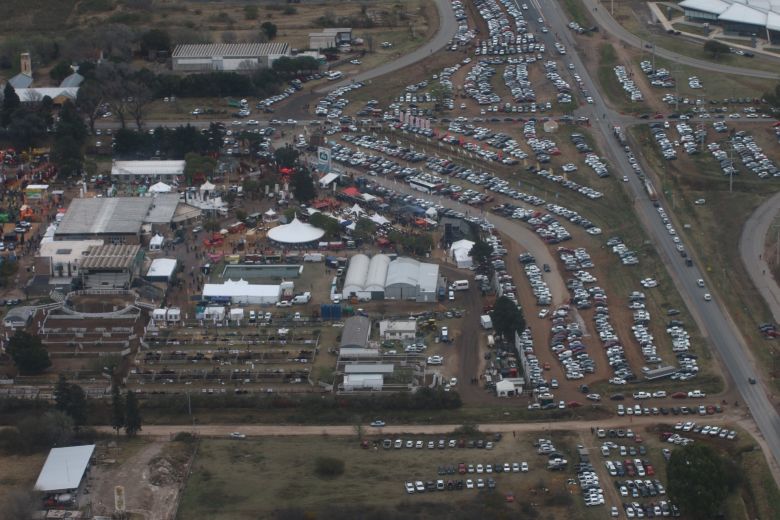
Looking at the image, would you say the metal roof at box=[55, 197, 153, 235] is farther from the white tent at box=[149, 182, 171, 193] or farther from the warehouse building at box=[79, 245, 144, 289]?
the warehouse building at box=[79, 245, 144, 289]

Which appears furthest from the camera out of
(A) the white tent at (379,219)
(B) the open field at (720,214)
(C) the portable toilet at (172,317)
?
(A) the white tent at (379,219)

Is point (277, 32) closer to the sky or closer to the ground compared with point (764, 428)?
closer to the ground

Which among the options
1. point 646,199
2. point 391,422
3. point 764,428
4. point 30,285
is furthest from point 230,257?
point 764,428

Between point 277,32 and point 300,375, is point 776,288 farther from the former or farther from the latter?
point 277,32

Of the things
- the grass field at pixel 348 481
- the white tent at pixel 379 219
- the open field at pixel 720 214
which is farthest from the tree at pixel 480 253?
the grass field at pixel 348 481

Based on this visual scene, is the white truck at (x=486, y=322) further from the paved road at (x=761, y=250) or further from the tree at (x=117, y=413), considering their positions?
the tree at (x=117, y=413)

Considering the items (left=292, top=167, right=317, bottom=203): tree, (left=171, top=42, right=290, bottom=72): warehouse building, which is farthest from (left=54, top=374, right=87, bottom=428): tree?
(left=171, top=42, right=290, bottom=72): warehouse building
